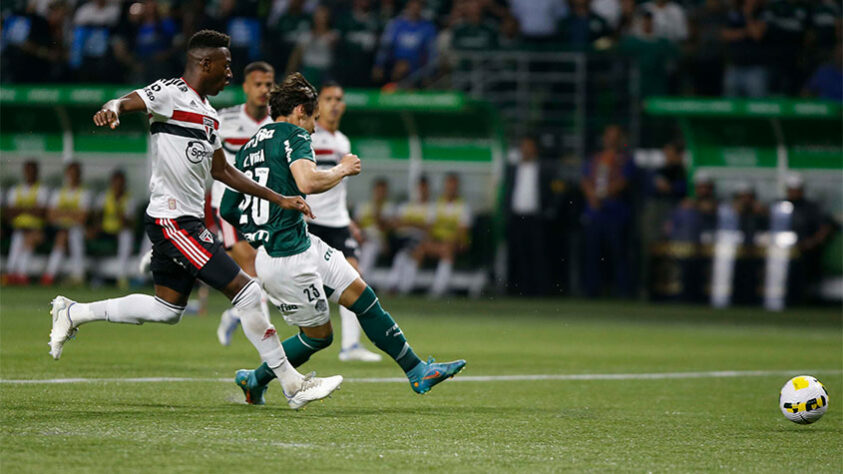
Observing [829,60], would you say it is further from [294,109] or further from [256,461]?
[256,461]

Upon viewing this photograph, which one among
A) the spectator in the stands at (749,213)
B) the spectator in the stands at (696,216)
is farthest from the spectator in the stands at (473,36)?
the spectator in the stands at (749,213)

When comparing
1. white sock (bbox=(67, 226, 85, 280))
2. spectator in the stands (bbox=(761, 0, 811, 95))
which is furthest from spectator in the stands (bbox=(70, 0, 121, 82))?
spectator in the stands (bbox=(761, 0, 811, 95))

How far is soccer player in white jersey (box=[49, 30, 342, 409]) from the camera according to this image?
26.5ft

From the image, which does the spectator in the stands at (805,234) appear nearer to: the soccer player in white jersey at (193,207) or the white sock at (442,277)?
the white sock at (442,277)

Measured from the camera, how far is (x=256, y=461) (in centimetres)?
611

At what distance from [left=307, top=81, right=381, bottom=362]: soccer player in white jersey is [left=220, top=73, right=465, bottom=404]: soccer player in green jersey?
10.0ft

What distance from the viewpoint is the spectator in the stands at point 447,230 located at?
21719 millimetres

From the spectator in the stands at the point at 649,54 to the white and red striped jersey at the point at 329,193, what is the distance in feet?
33.9

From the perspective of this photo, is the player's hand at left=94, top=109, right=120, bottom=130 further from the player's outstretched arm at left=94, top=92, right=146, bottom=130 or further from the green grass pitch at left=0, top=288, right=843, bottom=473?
the green grass pitch at left=0, top=288, right=843, bottom=473

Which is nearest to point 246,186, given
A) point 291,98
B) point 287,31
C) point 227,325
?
point 291,98

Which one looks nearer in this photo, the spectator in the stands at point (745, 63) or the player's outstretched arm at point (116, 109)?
the player's outstretched arm at point (116, 109)

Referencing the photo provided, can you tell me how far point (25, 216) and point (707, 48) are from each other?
11279 millimetres

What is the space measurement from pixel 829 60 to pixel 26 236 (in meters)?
13.1

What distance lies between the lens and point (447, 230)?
2173 centimetres
